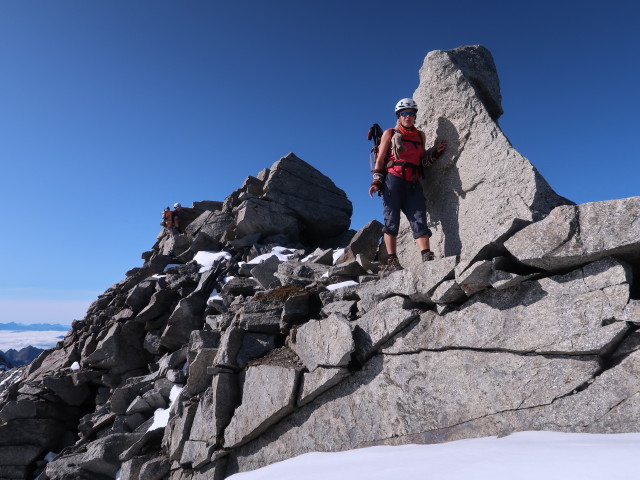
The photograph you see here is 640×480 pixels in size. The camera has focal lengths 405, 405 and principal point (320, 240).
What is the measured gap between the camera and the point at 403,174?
10.2m

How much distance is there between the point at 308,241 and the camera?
26.9m

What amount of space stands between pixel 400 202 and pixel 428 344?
4148 millimetres

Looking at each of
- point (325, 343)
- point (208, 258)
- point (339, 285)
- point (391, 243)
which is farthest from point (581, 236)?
point (208, 258)

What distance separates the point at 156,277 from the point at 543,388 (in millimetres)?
20421

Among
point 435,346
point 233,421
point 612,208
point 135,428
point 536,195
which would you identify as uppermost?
point 536,195

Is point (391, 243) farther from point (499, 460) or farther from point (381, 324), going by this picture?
point (499, 460)

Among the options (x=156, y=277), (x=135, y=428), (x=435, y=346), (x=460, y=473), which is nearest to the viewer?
(x=460, y=473)

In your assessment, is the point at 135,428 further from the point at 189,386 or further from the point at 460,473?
the point at 460,473

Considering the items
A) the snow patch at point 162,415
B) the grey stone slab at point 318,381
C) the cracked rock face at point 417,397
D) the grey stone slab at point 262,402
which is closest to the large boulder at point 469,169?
the cracked rock face at point 417,397

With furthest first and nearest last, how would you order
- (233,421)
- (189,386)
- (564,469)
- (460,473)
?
(189,386) < (233,421) < (460,473) < (564,469)

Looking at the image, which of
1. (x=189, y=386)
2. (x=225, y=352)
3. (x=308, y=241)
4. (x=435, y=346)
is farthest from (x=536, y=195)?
(x=308, y=241)

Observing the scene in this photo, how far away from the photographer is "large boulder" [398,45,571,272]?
8156mm

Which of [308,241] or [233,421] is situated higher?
[308,241]

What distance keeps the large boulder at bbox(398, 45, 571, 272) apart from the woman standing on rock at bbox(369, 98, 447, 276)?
0.45m
